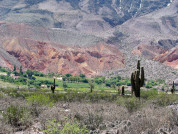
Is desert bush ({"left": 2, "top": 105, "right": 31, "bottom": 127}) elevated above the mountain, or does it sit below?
below

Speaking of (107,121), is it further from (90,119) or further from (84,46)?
(84,46)

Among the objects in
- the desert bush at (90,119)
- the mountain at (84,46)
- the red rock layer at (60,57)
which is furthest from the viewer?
the mountain at (84,46)

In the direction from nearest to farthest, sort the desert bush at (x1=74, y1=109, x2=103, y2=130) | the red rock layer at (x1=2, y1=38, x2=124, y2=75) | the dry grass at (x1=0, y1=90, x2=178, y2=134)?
the dry grass at (x1=0, y1=90, x2=178, y2=134)
the desert bush at (x1=74, y1=109, x2=103, y2=130)
the red rock layer at (x1=2, y1=38, x2=124, y2=75)

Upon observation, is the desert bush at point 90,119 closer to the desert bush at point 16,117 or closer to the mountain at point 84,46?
the desert bush at point 16,117

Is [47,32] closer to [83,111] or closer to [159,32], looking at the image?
[159,32]

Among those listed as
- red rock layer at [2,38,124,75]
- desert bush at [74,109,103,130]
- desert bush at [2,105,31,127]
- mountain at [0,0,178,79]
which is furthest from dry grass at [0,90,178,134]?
red rock layer at [2,38,124,75]

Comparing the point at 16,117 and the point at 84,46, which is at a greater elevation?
the point at 84,46

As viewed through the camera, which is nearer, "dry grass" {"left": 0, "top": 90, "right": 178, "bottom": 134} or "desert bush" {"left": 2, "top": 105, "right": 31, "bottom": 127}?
"dry grass" {"left": 0, "top": 90, "right": 178, "bottom": 134}

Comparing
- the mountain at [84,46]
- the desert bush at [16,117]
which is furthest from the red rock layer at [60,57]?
the desert bush at [16,117]

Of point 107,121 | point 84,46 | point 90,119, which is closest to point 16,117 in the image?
point 90,119

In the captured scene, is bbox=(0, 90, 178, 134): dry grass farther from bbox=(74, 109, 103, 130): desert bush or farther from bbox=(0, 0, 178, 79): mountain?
bbox=(0, 0, 178, 79): mountain

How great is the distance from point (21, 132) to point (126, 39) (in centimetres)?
13532

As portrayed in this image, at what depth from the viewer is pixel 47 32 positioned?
117062mm

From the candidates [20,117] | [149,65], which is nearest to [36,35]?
[149,65]
